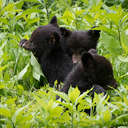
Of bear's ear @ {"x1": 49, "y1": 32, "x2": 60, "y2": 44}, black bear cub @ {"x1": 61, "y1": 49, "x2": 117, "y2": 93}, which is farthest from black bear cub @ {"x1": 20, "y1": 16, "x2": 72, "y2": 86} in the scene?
black bear cub @ {"x1": 61, "y1": 49, "x2": 117, "y2": 93}

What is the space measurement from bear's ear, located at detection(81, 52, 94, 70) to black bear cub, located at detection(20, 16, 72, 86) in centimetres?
143

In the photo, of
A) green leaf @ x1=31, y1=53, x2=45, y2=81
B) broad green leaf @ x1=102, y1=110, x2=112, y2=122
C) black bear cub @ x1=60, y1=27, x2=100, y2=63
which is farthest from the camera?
black bear cub @ x1=60, y1=27, x2=100, y2=63

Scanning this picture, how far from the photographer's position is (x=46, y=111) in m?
2.05

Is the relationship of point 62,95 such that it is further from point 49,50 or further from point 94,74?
point 49,50

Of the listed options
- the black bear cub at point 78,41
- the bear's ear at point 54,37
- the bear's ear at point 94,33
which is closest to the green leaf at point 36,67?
the bear's ear at point 54,37

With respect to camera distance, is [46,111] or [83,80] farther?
[83,80]

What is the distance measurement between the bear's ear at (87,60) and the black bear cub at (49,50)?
1433 mm

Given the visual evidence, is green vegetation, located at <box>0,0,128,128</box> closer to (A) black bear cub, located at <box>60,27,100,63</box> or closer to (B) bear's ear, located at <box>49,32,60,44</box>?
(A) black bear cub, located at <box>60,27,100,63</box>

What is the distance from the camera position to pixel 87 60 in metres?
3.87

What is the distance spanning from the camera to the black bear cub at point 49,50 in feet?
17.7

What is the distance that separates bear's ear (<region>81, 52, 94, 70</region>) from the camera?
3.83 m

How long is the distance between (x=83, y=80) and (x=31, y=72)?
5.52 ft

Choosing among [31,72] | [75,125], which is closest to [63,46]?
[31,72]

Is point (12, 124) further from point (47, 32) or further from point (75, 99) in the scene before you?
point (47, 32)
